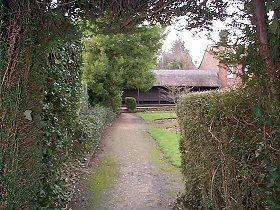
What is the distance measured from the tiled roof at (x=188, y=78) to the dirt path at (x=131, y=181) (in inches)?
938

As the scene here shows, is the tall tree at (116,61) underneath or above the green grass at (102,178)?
above

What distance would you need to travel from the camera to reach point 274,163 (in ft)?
8.91

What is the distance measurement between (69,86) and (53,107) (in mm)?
1589

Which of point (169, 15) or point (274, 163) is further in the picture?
point (169, 15)

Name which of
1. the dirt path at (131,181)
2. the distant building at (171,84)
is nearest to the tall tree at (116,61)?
the dirt path at (131,181)

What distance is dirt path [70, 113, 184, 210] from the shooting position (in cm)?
642

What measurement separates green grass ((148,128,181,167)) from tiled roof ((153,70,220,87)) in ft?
64.9

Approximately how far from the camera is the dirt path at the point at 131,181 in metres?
6.42

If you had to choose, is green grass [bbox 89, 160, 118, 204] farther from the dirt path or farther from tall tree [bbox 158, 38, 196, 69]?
tall tree [bbox 158, 38, 196, 69]

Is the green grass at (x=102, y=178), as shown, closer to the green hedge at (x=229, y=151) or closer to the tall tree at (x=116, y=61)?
the green hedge at (x=229, y=151)

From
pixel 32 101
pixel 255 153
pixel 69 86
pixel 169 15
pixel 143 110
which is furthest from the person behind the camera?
pixel 143 110

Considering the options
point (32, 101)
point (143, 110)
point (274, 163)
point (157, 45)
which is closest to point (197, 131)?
point (274, 163)

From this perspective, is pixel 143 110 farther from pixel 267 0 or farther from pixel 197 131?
pixel 267 0

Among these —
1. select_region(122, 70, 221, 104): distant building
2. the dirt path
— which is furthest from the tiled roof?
the dirt path
